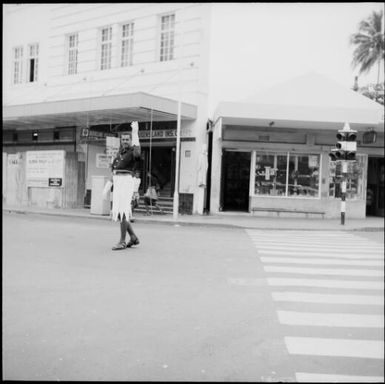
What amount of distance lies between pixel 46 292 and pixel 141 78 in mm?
13843

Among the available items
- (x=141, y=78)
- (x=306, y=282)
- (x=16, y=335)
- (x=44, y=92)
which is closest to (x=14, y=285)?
(x=16, y=335)

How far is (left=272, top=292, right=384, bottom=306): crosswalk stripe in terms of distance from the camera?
2455 millimetres

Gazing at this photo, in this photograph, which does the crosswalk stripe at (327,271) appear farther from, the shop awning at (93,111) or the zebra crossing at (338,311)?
the shop awning at (93,111)

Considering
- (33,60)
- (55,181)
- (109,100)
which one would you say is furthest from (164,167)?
(33,60)

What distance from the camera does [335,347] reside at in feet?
9.88

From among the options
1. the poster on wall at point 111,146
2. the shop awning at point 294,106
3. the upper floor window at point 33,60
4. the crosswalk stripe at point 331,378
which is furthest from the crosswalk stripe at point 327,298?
the upper floor window at point 33,60

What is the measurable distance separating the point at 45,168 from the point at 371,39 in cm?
1818

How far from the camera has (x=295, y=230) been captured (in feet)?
30.3

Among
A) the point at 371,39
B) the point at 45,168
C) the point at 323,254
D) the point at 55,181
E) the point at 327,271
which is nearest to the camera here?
the point at 371,39

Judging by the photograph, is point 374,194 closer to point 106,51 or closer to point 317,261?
point 317,261

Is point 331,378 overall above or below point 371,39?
below

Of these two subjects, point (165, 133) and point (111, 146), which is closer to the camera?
point (111, 146)

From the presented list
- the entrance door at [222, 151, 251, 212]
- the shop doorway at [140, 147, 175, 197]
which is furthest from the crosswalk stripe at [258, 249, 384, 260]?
the shop doorway at [140, 147, 175, 197]

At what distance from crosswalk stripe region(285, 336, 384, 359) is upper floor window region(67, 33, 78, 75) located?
17.3 meters
